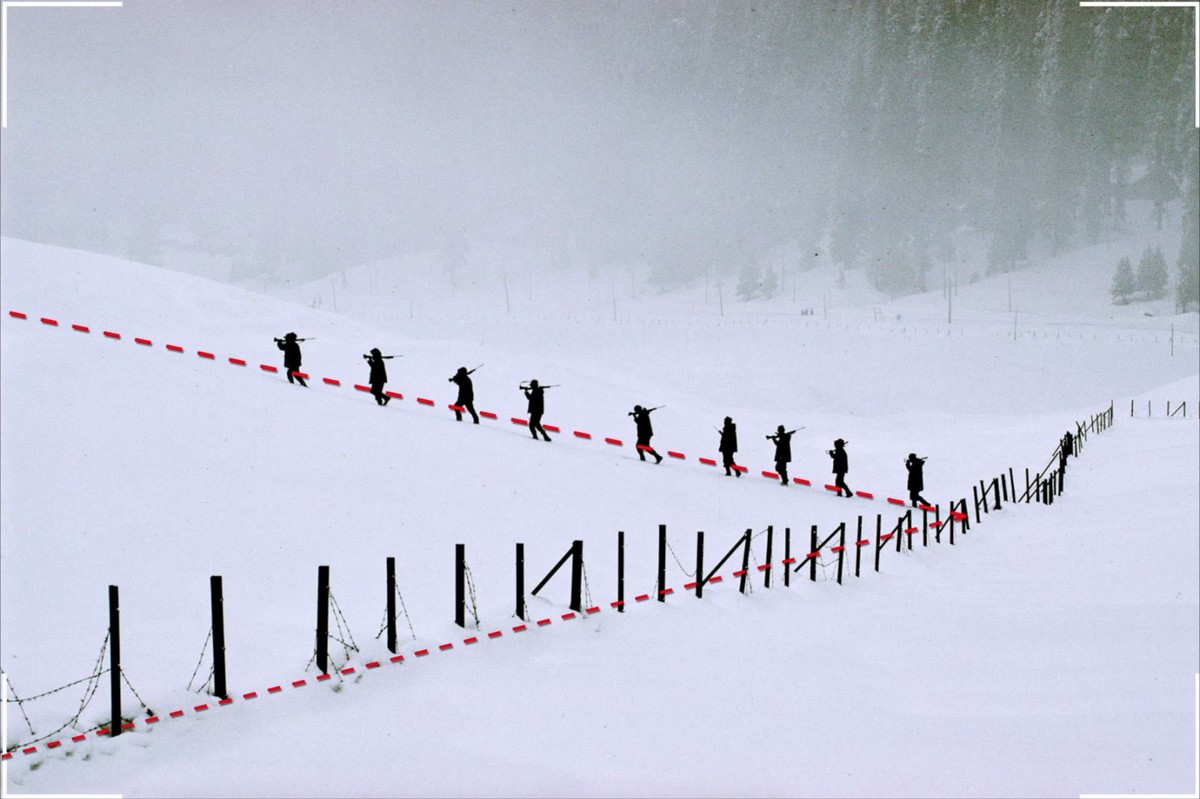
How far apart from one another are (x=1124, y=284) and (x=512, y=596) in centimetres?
9522

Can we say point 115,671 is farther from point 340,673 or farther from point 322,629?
point 340,673

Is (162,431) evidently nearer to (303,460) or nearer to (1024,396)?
(303,460)

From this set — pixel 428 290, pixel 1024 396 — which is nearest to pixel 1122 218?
pixel 1024 396

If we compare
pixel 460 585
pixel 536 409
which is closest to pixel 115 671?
pixel 460 585

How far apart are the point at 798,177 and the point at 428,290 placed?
61126mm

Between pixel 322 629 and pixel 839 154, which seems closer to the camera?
pixel 322 629

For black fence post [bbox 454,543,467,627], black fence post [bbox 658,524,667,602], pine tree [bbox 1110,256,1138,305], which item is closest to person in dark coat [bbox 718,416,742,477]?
black fence post [bbox 658,524,667,602]

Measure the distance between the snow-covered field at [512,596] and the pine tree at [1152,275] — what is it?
6869 cm

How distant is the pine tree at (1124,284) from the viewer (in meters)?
92.1

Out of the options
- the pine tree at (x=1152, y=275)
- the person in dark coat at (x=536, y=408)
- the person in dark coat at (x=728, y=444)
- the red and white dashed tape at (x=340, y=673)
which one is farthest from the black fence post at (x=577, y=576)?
the pine tree at (x=1152, y=275)

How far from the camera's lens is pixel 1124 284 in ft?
303

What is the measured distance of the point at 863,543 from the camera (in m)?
17.3

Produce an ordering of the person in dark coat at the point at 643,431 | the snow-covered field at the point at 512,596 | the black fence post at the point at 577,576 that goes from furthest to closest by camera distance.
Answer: the person in dark coat at the point at 643,431 < the black fence post at the point at 577,576 < the snow-covered field at the point at 512,596

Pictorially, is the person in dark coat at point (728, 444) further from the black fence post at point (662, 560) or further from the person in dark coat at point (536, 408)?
the black fence post at point (662, 560)
